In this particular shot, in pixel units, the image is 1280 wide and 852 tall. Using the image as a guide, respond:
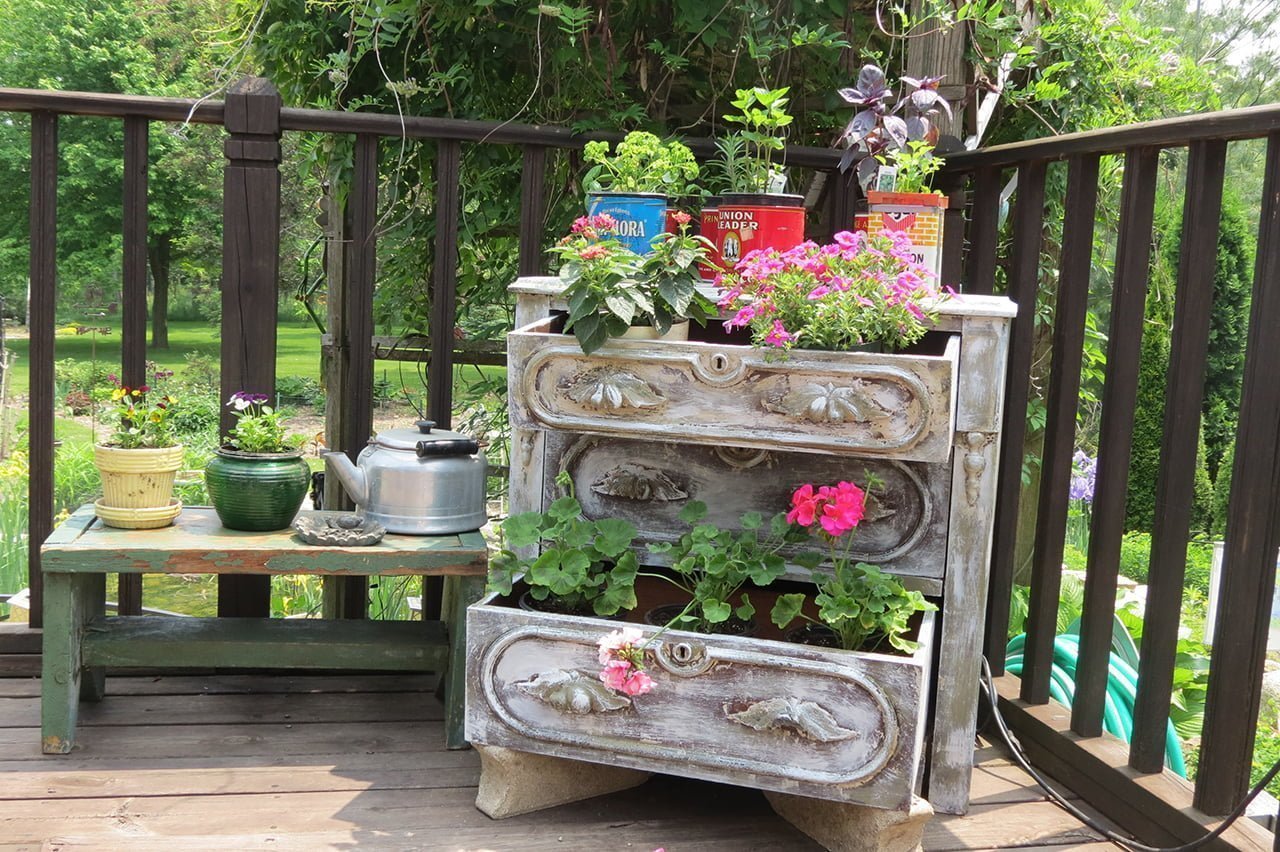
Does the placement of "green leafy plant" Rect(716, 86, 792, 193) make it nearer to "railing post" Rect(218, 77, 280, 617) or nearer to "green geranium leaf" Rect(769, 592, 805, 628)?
"green geranium leaf" Rect(769, 592, 805, 628)

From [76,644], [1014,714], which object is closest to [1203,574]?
[1014,714]

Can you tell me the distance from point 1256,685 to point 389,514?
4.86 feet

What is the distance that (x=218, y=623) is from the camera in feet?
7.77

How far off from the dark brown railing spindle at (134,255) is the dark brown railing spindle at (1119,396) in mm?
1855

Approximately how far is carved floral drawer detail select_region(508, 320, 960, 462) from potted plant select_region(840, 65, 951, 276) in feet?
0.87

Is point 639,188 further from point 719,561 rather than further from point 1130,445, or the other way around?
point 1130,445

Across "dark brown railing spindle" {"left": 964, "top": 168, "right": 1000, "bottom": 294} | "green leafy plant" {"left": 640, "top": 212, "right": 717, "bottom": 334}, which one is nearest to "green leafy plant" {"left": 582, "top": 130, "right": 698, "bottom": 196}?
"green leafy plant" {"left": 640, "top": 212, "right": 717, "bottom": 334}

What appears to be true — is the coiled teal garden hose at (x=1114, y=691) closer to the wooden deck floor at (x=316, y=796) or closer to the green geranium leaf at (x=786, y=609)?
the wooden deck floor at (x=316, y=796)

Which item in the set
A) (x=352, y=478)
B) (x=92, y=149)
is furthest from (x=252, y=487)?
(x=92, y=149)

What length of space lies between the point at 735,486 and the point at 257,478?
89cm

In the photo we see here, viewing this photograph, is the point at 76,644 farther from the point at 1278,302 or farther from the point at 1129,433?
the point at 1278,302

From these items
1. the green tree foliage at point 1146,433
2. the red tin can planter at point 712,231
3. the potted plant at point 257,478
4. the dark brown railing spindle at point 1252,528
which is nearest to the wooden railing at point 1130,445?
the dark brown railing spindle at point 1252,528

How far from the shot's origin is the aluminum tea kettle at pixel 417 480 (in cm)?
225

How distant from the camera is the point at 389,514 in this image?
226cm
